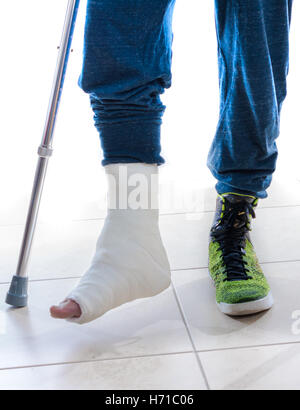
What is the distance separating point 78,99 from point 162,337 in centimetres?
169

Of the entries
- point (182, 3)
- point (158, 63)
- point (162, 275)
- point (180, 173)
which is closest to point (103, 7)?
point (158, 63)

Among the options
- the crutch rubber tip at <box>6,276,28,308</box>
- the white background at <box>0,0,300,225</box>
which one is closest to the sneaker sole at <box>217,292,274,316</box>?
the crutch rubber tip at <box>6,276,28,308</box>

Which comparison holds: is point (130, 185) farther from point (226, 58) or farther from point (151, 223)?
point (226, 58)

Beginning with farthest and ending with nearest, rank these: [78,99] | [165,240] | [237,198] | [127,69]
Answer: [78,99], [165,240], [237,198], [127,69]

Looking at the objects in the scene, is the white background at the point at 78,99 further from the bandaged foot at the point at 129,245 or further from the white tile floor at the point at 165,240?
the bandaged foot at the point at 129,245

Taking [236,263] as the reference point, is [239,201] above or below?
above

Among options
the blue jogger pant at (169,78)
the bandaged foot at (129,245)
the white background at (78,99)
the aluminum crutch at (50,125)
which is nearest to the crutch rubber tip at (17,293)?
the aluminum crutch at (50,125)

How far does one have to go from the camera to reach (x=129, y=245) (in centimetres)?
101

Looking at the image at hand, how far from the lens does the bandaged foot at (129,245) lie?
0.98 metres

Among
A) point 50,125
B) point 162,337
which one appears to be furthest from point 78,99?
point 162,337

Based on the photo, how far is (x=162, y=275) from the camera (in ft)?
3.39

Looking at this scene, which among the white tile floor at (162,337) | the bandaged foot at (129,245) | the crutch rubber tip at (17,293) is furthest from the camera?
the crutch rubber tip at (17,293)

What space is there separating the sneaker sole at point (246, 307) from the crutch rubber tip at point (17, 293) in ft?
1.23

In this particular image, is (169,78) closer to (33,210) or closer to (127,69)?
(127,69)
